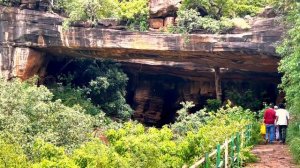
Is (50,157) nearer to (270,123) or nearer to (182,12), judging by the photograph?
(270,123)

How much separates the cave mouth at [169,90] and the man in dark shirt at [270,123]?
24.0 feet

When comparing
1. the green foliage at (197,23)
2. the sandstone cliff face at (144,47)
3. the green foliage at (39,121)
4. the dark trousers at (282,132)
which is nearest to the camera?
the green foliage at (39,121)

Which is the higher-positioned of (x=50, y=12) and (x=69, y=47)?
(x=50, y=12)

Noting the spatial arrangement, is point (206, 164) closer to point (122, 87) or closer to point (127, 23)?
point (127, 23)

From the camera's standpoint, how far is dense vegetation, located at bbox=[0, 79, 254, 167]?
5961 millimetres

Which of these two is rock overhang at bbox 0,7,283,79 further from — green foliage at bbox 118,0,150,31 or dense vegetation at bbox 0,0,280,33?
green foliage at bbox 118,0,150,31

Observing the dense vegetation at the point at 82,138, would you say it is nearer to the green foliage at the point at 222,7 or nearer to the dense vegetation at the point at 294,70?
the dense vegetation at the point at 294,70

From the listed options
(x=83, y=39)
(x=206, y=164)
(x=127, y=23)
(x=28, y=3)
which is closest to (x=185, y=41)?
(x=127, y=23)

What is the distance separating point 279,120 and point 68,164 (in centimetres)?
792

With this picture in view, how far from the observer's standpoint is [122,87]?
19688 millimetres

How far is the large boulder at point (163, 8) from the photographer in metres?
16.9

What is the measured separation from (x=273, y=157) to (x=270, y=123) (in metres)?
2.19

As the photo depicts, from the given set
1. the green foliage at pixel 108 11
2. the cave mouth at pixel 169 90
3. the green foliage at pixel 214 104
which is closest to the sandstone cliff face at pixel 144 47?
the green foliage at pixel 108 11

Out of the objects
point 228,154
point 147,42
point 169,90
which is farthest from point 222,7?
point 228,154
